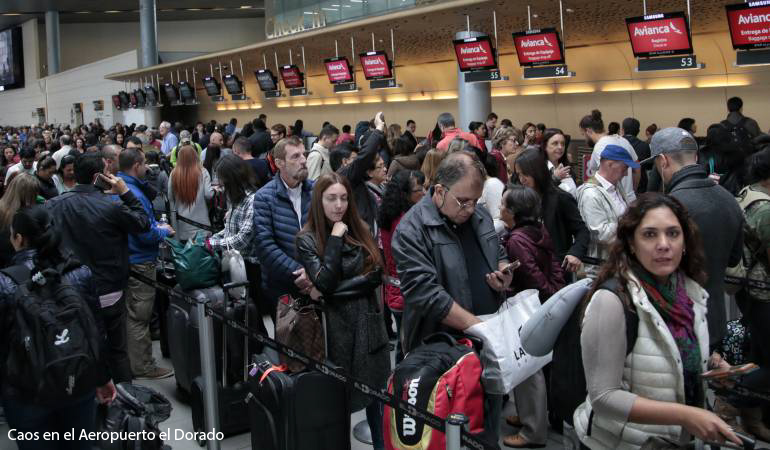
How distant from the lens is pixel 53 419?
11.7 feet

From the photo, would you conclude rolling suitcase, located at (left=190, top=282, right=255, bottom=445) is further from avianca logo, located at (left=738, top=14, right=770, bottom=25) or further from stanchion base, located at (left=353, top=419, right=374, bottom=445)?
avianca logo, located at (left=738, top=14, right=770, bottom=25)

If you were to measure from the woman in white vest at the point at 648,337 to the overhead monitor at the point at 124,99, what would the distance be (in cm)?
2891

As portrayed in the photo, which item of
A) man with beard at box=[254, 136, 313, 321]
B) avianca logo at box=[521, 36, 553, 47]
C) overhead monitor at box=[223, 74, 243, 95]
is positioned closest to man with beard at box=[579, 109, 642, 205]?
man with beard at box=[254, 136, 313, 321]

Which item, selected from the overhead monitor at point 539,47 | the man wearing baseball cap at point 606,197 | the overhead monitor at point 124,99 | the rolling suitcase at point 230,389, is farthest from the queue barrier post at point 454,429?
the overhead monitor at point 124,99

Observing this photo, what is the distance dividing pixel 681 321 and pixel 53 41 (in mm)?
42417

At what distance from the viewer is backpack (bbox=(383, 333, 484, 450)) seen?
301 centimetres

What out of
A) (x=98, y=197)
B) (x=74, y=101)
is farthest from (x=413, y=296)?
(x=74, y=101)

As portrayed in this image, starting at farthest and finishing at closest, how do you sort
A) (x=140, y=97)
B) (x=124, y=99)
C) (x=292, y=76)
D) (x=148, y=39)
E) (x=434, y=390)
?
(x=124, y=99) < (x=148, y=39) < (x=140, y=97) < (x=292, y=76) < (x=434, y=390)

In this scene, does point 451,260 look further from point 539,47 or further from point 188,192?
point 539,47

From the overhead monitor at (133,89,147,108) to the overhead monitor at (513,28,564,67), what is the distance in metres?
18.8

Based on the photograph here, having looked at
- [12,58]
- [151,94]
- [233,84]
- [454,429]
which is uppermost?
[12,58]

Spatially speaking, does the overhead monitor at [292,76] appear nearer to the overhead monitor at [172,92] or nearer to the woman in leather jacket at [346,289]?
the overhead monitor at [172,92]

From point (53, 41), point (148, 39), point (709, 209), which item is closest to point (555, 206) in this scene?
point (709, 209)

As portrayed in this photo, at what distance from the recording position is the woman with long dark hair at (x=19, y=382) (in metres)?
3.40
